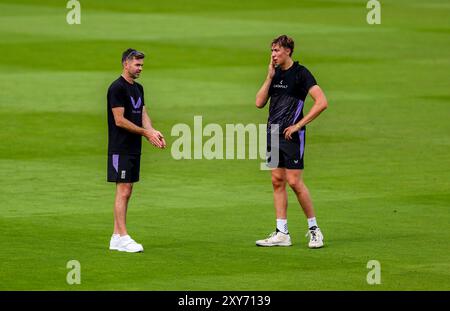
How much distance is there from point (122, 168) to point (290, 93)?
2167 mm

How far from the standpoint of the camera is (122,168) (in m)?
14.5

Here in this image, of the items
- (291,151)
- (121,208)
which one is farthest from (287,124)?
(121,208)

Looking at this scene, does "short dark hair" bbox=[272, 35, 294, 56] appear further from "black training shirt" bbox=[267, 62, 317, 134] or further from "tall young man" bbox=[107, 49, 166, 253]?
"tall young man" bbox=[107, 49, 166, 253]

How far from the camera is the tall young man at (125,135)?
14.3 m

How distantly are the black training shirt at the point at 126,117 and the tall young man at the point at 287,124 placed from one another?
4.96 ft

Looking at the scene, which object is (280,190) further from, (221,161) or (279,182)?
(221,161)

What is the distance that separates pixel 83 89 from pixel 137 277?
46.6 feet

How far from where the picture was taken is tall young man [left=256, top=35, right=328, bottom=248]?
1464 cm

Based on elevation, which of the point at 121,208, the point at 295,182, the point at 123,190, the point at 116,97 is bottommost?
the point at 121,208

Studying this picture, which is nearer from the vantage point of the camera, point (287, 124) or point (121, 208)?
point (121, 208)

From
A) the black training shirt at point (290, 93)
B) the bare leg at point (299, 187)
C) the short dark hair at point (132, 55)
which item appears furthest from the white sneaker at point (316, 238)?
the short dark hair at point (132, 55)

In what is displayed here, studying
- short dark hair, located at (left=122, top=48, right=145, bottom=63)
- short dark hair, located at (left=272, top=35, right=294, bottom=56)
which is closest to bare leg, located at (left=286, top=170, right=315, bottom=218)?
short dark hair, located at (left=272, top=35, right=294, bottom=56)

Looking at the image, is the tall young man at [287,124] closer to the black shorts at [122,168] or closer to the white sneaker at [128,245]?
the white sneaker at [128,245]

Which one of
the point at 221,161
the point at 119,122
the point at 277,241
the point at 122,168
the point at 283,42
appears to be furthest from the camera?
the point at 221,161
